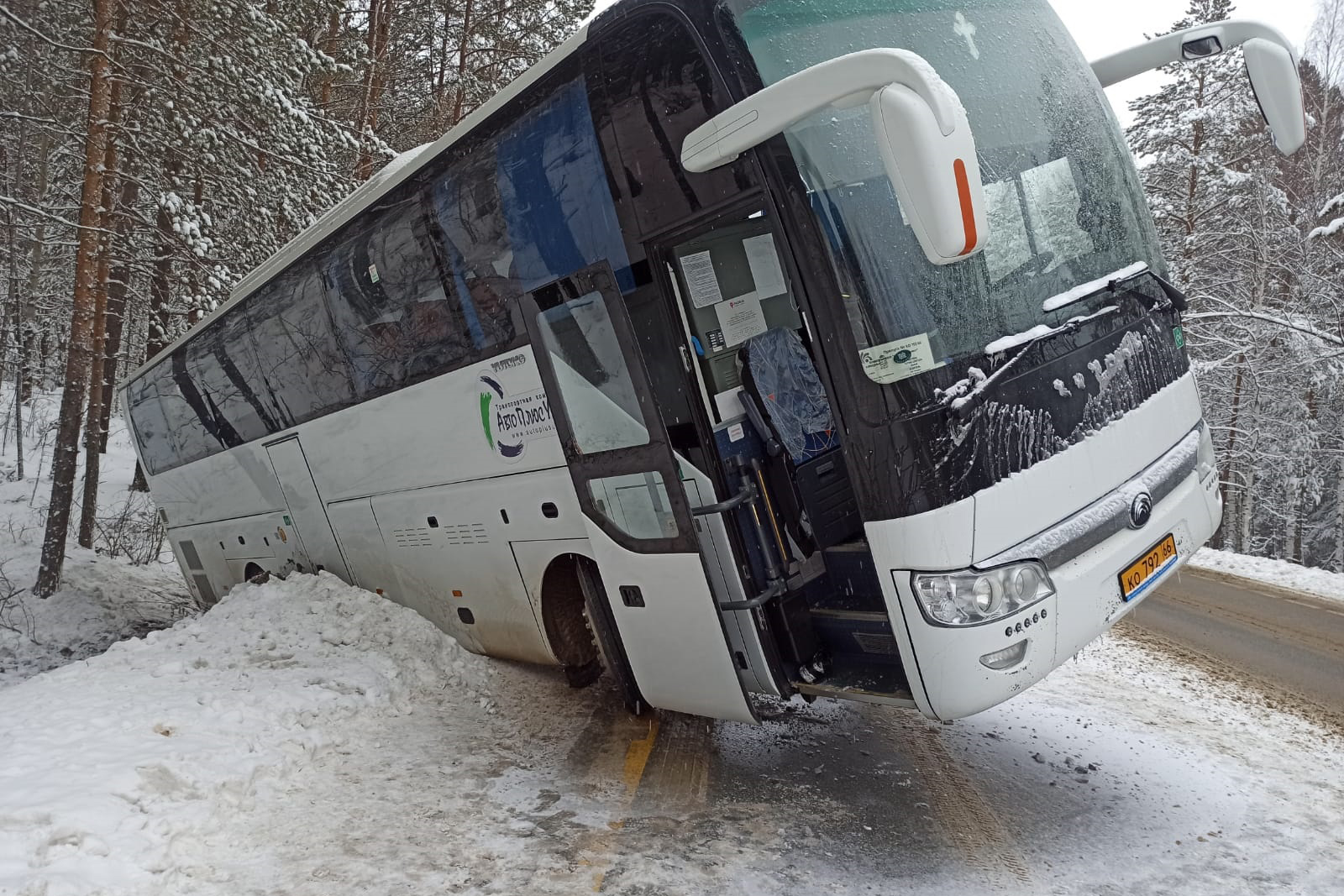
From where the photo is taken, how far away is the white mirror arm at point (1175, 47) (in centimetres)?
469

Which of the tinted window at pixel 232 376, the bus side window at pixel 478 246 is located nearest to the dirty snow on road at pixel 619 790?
the bus side window at pixel 478 246

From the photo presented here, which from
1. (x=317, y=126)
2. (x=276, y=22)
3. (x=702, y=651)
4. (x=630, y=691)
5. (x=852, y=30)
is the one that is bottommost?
(x=630, y=691)

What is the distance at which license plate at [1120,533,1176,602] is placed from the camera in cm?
407

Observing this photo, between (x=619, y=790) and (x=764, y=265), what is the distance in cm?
292

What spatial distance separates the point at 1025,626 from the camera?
373cm

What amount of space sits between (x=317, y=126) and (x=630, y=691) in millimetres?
10613

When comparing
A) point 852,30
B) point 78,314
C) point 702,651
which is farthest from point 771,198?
point 78,314

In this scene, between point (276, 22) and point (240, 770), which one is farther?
point (276, 22)

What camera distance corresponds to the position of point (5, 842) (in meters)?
3.64

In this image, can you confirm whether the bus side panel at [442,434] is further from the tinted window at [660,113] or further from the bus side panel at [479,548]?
the tinted window at [660,113]

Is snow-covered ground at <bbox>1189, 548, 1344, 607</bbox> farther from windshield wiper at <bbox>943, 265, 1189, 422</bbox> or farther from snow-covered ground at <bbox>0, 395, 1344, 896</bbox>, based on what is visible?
windshield wiper at <bbox>943, 265, 1189, 422</bbox>

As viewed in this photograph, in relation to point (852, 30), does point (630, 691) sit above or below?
below

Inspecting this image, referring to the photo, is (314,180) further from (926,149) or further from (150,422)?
(926,149)

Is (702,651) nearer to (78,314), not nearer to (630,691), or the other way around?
(630,691)
